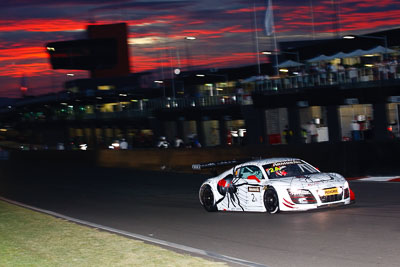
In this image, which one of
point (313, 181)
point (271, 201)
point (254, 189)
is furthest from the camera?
point (254, 189)

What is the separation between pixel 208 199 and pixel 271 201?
248 cm

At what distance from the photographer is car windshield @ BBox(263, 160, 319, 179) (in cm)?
1375

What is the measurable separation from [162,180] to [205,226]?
1290cm

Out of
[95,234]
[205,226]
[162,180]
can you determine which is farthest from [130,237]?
[162,180]

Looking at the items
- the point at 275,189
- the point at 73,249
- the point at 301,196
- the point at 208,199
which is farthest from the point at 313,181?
the point at 73,249

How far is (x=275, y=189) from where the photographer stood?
1288 cm

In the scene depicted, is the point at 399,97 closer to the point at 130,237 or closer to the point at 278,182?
the point at 278,182

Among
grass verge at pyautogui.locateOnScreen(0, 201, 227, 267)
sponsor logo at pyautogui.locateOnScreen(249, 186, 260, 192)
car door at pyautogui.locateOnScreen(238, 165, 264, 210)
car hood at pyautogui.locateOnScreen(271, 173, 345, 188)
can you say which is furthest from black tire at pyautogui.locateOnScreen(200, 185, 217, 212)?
grass verge at pyautogui.locateOnScreen(0, 201, 227, 267)

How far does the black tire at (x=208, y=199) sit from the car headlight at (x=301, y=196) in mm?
2928

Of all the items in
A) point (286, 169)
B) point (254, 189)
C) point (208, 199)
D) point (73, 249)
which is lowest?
point (73, 249)

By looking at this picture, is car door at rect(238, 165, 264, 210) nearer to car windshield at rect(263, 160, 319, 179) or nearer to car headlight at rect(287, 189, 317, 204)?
car windshield at rect(263, 160, 319, 179)

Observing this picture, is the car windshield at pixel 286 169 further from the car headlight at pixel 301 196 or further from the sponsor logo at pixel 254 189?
the car headlight at pixel 301 196

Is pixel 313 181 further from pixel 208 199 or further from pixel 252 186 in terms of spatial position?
pixel 208 199

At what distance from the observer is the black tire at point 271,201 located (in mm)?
12992
